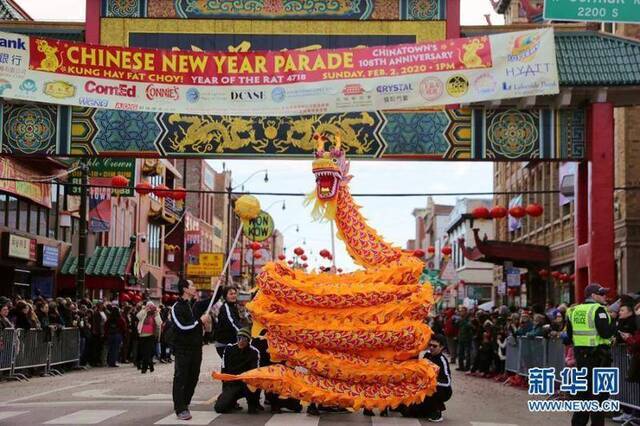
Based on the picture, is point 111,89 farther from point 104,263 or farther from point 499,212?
point 104,263

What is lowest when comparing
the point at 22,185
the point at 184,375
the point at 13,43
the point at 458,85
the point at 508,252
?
the point at 184,375

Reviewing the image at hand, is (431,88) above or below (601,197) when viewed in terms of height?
above

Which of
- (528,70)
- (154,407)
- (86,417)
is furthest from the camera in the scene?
(528,70)

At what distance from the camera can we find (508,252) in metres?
36.1

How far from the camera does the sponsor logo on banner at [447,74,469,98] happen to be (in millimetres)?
19312

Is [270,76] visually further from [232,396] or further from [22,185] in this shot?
[22,185]

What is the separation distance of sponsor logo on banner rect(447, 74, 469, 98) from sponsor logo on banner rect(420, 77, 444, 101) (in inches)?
6.5

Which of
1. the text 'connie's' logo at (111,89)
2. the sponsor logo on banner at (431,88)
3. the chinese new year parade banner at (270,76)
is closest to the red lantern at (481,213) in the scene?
the chinese new year parade banner at (270,76)

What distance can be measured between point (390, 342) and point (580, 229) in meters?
9.60

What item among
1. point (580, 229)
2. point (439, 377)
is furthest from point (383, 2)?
point (439, 377)

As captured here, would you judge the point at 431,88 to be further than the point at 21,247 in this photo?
No

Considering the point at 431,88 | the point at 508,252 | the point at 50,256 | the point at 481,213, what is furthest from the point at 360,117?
the point at 50,256

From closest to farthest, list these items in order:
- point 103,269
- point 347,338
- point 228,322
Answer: point 347,338 < point 228,322 < point 103,269

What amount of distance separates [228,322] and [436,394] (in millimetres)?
3298
